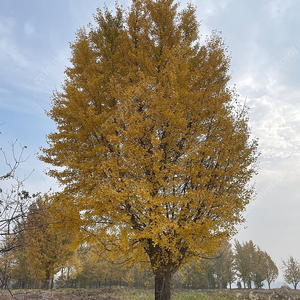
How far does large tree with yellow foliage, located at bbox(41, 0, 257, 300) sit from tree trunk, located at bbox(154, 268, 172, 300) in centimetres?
2

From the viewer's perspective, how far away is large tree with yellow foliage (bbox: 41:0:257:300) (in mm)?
5156

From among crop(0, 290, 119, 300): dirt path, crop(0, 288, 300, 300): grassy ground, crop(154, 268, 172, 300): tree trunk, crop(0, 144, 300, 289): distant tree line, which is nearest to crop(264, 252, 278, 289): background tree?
crop(0, 144, 300, 289): distant tree line

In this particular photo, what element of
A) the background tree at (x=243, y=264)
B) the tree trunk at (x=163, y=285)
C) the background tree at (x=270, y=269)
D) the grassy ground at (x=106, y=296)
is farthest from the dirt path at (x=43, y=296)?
the background tree at (x=270, y=269)

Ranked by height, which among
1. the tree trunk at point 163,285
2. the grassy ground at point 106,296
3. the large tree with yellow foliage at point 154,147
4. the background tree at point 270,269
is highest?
the large tree with yellow foliage at point 154,147

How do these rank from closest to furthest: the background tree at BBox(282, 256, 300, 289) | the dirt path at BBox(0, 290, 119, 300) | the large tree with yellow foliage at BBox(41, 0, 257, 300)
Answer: the large tree with yellow foliage at BBox(41, 0, 257, 300), the dirt path at BBox(0, 290, 119, 300), the background tree at BBox(282, 256, 300, 289)

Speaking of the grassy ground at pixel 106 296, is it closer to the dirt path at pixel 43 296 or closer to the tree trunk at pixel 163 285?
the dirt path at pixel 43 296

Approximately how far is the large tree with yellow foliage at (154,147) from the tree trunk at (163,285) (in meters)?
0.02

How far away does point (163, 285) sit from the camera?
568 cm

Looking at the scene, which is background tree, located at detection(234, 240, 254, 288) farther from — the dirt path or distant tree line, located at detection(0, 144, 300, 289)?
the dirt path

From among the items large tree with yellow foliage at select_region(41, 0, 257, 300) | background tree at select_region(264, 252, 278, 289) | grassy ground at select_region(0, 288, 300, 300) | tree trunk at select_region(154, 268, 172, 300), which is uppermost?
large tree with yellow foliage at select_region(41, 0, 257, 300)

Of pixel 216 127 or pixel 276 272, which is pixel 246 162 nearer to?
pixel 216 127

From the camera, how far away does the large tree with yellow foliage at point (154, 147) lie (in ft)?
16.9

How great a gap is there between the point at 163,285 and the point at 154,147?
131 inches

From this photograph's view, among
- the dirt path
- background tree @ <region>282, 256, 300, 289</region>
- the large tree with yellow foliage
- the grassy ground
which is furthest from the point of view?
background tree @ <region>282, 256, 300, 289</region>
